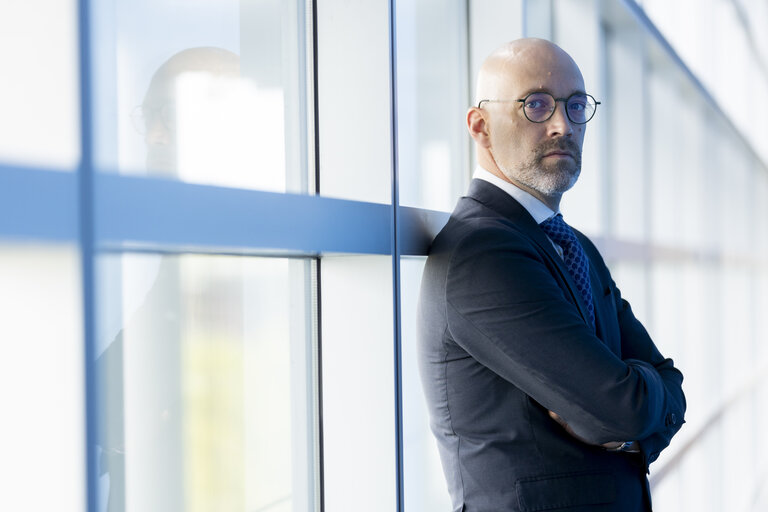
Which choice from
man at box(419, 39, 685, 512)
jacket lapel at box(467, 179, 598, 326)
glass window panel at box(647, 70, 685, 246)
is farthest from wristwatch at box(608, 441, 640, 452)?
glass window panel at box(647, 70, 685, 246)

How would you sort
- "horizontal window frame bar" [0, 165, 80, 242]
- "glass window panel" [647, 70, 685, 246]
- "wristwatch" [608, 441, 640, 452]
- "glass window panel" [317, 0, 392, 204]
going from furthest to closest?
"glass window panel" [647, 70, 685, 246] → "glass window panel" [317, 0, 392, 204] → "wristwatch" [608, 441, 640, 452] → "horizontal window frame bar" [0, 165, 80, 242]

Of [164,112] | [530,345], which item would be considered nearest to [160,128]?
[164,112]

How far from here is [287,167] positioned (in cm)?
161

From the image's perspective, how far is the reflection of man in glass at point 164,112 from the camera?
1172 millimetres

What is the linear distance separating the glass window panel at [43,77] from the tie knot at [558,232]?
3.40 ft

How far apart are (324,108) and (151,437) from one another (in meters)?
0.77

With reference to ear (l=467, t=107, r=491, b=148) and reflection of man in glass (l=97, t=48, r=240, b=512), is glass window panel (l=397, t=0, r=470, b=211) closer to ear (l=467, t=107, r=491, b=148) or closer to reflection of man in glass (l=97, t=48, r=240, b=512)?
ear (l=467, t=107, r=491, b=148)

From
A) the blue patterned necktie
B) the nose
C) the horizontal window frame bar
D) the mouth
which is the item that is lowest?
the blue patterned necktie

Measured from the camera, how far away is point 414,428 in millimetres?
2047

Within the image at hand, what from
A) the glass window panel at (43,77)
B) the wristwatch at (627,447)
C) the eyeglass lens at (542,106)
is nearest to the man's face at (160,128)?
the glass window panel at (43,77)

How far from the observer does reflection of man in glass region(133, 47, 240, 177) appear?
1172 mm

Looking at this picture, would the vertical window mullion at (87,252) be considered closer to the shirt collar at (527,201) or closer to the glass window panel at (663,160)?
the shirt collar at (527,201)

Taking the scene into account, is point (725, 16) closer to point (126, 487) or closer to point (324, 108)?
point (324, 108)

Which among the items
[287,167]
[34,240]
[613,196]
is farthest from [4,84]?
[613,196]
